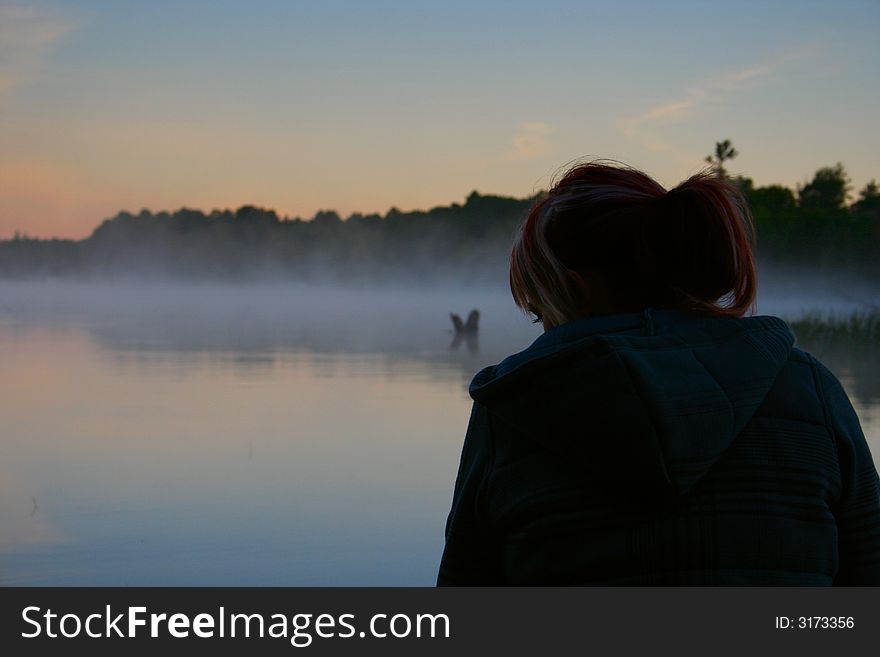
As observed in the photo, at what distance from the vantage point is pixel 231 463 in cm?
584

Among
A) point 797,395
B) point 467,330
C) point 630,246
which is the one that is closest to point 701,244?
point 630,246

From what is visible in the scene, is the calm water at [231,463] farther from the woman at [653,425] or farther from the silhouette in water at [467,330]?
the silhouette in water at [467,330]

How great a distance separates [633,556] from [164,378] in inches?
357

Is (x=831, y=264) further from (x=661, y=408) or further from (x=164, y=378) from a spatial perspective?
(x=661, y=408)

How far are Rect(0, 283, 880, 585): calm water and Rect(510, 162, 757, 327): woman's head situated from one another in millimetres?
2580

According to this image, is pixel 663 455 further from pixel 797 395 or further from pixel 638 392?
pixel 797 395

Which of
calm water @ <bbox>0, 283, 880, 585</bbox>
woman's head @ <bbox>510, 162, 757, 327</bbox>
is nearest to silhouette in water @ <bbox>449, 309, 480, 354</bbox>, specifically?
calm water @ <bbox>0, 283, 880, 585</bbox>

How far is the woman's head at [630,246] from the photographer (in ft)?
4.14

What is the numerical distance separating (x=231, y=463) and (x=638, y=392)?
4914mm

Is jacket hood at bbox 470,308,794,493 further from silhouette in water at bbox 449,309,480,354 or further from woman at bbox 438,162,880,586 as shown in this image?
silhouette in water at bbox 449,309,480,354

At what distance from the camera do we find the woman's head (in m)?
1.26

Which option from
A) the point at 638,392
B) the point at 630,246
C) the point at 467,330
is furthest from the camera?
the point at 467,330

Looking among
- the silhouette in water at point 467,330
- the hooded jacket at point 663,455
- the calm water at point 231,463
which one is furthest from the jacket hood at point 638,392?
the silhouette in water at point 467,330

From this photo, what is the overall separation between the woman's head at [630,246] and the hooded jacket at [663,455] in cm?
5
